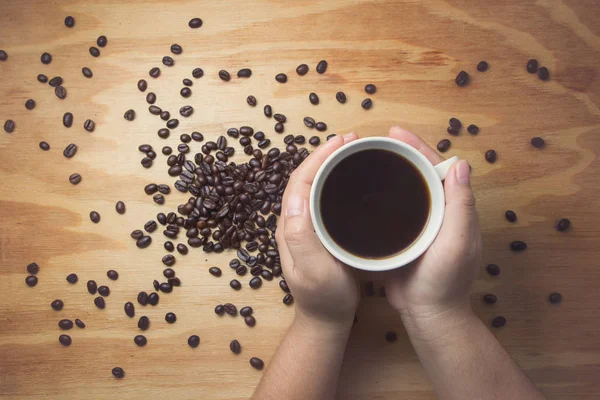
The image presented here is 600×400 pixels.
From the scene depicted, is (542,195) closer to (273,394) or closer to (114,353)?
(273,394)

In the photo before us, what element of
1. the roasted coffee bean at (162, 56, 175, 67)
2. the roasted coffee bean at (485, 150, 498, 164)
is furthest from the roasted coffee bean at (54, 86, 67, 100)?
the roasted coffee bean at (485, 150, 498, 164)

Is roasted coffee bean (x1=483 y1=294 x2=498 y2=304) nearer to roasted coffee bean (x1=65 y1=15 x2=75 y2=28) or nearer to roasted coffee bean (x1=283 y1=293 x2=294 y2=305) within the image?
roasted coffee bean (x1=283 y1=293 x2=294 y2=305)

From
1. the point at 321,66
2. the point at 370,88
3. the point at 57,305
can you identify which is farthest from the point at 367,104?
the point at 57,305

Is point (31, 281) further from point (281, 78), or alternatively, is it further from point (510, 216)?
point (510, 216)

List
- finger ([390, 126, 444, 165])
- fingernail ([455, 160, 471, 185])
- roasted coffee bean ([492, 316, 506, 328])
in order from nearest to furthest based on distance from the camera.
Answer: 1. fingernail ([455, 160, 471, 185])
2. finger ([390, 126, 444, 165])
3. roasted coffee bean ([492, 316, 506, 328])

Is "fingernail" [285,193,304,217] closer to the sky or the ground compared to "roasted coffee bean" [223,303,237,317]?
closer to the sky

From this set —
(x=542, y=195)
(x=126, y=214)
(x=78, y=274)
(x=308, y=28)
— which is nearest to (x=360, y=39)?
(x=308, y=28)

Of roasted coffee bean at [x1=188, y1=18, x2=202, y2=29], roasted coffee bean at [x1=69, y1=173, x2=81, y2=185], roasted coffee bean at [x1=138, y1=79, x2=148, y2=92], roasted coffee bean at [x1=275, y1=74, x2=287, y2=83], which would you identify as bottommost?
roasted coffee bean at [x1=69, y1=173, x2=81, y2=185]

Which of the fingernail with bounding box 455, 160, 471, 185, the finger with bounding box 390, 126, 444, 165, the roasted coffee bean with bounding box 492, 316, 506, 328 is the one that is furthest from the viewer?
the roasted coffee bean with bounding box 492, 316, 506, 328
